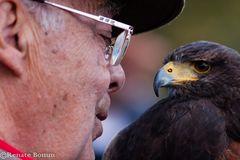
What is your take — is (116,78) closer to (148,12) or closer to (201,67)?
(148,12)

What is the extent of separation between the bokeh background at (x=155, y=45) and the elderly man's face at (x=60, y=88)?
9.67 ft

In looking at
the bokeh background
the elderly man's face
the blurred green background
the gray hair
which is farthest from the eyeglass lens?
the blurred green background

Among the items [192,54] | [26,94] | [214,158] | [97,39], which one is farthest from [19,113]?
[192,54]

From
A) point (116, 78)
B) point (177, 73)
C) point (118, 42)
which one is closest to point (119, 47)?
point (118, 42)

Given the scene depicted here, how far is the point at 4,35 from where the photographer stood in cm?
249

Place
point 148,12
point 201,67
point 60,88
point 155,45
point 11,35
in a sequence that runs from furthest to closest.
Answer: point 155,45 → point 201,67 → point 148,12 → point 60,88 → point 11,35

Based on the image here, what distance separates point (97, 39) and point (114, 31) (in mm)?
209

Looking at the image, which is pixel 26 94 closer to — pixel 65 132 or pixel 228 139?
pixel 65 132

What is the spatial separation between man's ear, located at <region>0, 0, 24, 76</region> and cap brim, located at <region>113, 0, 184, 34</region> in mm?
597

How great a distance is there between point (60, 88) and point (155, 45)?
5.56 metres

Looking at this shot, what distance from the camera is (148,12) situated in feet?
10.6

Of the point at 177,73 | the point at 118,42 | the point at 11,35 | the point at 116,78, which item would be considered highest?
the point at 11,35

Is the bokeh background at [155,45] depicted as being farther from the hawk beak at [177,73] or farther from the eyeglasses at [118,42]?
the eyeglasses at [118,42]

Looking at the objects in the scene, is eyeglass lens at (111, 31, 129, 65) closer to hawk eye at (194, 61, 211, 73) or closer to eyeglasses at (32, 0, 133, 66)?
eyeglasses at (32, 0, 133, 66)
